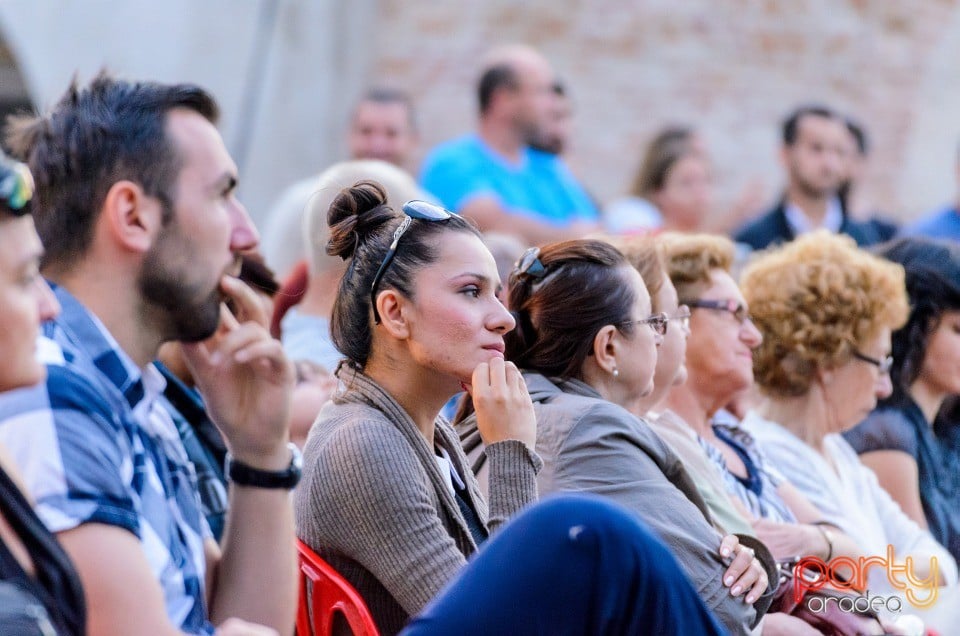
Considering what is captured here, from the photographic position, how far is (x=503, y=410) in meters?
2.71

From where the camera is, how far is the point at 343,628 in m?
2.59

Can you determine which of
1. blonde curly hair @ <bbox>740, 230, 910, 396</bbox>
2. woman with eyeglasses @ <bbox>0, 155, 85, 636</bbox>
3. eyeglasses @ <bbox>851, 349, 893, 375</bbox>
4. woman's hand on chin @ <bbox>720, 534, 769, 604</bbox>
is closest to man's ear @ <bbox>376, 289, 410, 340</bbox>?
woman's hand on chin @ <bbox>720, 534, 769, 604</bbox>

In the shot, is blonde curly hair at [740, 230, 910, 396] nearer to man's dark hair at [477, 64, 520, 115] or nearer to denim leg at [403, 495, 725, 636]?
denim leg at [403, 495, 725, 636]

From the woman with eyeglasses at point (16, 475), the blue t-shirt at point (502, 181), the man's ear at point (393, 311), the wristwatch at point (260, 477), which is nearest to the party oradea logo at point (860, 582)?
the man's ear at point (393, 311)

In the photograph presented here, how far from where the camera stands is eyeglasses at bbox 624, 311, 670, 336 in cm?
321

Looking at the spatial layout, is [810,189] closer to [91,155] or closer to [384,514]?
[384,514]

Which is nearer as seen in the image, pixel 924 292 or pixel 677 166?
pixel 924 292

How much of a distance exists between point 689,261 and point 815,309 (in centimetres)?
62

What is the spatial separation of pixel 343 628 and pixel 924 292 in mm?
2836

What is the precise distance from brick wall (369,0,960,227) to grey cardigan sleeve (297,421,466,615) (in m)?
7.08

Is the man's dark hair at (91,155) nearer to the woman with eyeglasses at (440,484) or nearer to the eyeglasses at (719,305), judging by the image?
the woman with eyeglasses at (440,484)

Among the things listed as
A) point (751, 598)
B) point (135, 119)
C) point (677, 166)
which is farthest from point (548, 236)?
point (135, 119)

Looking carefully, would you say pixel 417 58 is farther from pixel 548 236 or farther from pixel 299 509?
pixel 299 509

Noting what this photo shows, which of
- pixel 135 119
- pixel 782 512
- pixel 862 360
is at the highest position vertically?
pixel 135 119
